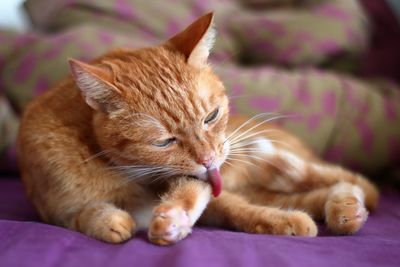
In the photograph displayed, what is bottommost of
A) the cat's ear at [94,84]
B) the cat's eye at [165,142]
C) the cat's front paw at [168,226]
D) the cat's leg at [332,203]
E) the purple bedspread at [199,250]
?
the cat's leg at [332,203]

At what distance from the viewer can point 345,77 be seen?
2184mm

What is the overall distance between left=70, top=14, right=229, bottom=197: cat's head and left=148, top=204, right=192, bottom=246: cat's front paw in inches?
→ 5.4

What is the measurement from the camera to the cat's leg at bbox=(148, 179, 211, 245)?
1138mm

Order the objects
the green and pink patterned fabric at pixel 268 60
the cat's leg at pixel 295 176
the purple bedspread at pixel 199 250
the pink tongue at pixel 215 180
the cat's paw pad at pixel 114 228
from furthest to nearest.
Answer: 1. the green and pink patterned fabric at pixel 268 60
2. the cat's leg at pixel 295 176
3. the pink tongue at pixel 215 180
4. the cat's paw pad at pixel 114 228
5. the purple bedspread at pixel 199 250

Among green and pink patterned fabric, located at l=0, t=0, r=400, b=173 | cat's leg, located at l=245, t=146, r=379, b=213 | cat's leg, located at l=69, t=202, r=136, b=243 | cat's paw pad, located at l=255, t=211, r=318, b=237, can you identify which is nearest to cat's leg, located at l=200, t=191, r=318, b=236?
cat's paw pad, located at l=255, t=211, r=318, b=237

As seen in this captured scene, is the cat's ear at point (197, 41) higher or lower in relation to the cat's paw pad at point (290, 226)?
higher

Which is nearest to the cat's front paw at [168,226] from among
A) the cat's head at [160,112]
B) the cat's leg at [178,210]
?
the cat's leg at [178,210]

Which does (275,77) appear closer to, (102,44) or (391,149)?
(391,149)

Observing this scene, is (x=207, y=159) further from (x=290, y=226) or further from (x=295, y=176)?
(x=295, y=176)

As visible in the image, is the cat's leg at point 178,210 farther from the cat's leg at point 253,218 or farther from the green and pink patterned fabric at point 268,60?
the green and pink patterned fabric at point 268,60

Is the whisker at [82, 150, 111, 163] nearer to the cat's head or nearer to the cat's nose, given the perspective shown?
the cat's head

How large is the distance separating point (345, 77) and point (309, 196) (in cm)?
86

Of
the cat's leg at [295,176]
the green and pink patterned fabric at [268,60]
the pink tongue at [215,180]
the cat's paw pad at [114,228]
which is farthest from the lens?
the green and pink patterned fabric at [268,60]

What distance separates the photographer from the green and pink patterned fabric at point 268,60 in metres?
1.98
